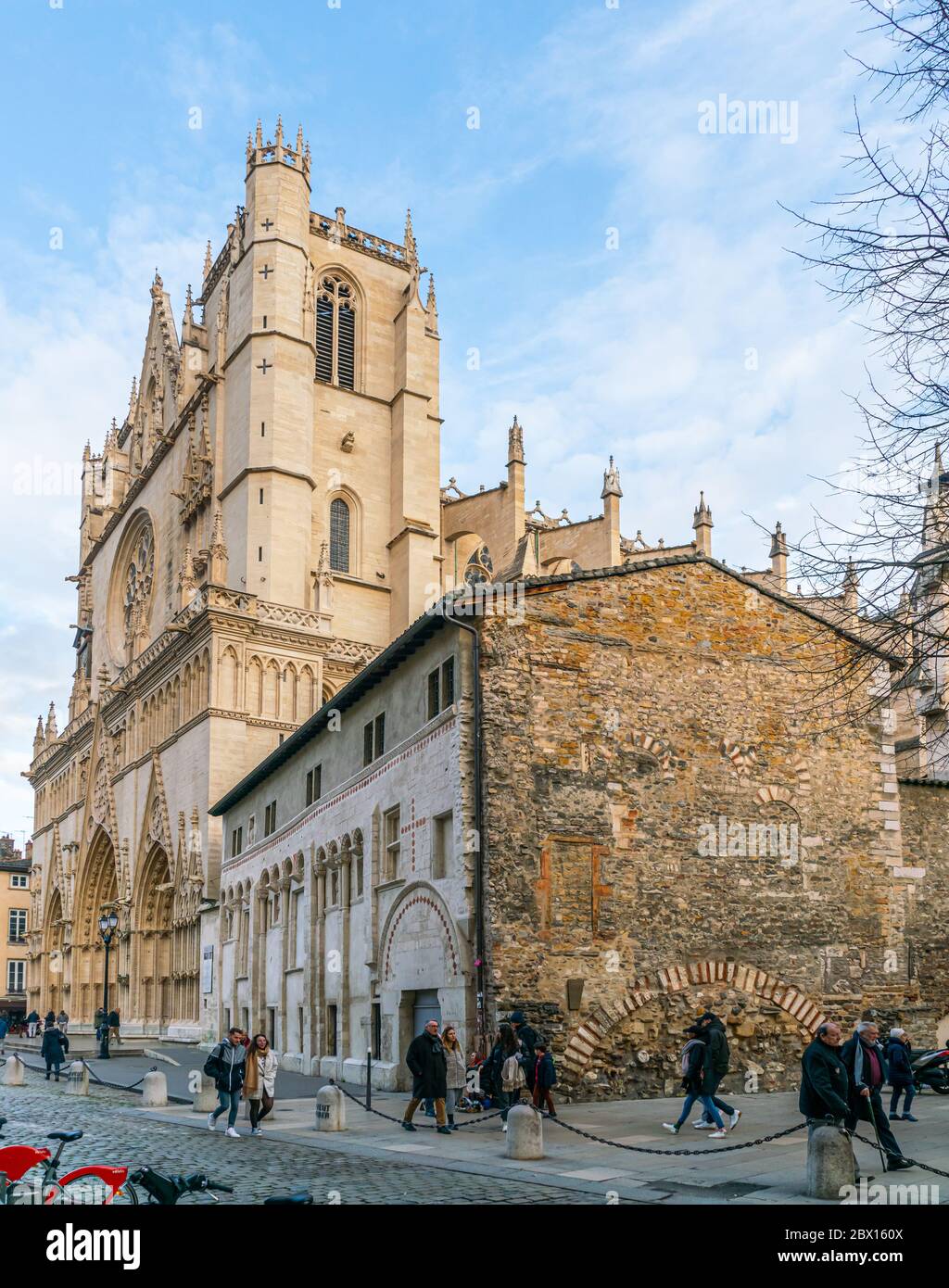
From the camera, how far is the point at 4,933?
82750 millimetres

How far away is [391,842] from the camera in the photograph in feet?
81.7

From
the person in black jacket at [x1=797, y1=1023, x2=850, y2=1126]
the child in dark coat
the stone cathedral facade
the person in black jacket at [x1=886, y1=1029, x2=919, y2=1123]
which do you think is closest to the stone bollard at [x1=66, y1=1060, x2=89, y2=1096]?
the child in dark coat

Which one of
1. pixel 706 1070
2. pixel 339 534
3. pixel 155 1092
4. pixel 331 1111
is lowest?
pixel 155 1092

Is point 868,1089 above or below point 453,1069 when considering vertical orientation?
above

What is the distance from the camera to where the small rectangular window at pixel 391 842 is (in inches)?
976

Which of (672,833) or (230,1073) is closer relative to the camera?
(230,1073)

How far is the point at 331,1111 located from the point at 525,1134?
463 centimetres

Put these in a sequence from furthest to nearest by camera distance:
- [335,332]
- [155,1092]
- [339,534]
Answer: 1. [335,332]
2. [339,534]
3. [155,1092]

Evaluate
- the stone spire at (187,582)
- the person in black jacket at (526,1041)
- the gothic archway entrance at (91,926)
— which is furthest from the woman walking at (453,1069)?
the gothic archway entrance at (91,926)

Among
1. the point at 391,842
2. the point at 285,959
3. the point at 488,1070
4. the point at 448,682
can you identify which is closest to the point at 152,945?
the point at 285,959

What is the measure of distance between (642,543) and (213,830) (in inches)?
941

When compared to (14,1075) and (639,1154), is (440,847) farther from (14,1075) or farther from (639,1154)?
(14,1075)
